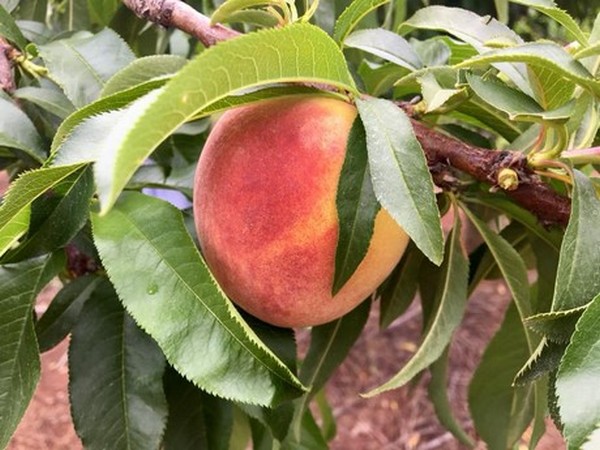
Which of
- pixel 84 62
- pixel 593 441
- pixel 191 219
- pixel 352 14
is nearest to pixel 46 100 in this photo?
pixel 84 62

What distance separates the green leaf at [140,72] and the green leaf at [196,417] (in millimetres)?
280

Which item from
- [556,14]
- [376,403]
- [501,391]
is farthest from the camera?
[376,403]

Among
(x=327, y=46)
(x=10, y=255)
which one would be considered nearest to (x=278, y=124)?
(x=327, y=46)

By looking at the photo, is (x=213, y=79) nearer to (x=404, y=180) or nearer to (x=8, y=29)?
(x=404, y=180)

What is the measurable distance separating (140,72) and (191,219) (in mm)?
168

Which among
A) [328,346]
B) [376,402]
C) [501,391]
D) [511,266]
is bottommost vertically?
[376,402]

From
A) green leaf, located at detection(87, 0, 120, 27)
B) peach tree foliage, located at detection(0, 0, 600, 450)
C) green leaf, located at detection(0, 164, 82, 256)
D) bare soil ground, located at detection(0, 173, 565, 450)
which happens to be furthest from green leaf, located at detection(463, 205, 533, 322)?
bare soil ground, located at detection(0, 173, 565, 450)

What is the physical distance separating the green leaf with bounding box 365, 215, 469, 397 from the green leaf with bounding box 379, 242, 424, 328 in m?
0.05

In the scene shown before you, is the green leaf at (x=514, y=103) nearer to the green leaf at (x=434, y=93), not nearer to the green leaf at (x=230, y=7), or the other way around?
the green leaf at (x=434, y=93)

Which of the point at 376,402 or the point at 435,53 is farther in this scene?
the point at 376,402

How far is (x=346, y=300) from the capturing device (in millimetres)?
532

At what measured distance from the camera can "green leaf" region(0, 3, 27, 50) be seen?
24.4 inches

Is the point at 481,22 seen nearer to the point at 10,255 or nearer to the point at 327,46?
the point at 327,46

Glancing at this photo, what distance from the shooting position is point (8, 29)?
626 millimetres
